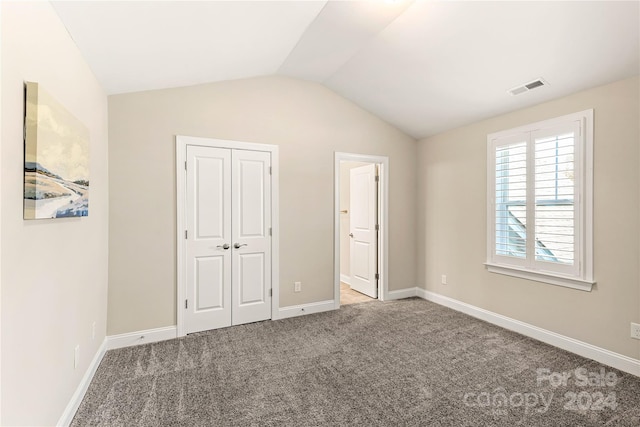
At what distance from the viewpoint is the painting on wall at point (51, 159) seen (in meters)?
1.48

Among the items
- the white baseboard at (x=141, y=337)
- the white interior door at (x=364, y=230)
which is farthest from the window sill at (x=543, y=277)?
the white baseboard at (x=141, y=337)

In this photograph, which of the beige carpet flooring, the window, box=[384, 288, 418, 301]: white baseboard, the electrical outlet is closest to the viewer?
the beige carpet flooring

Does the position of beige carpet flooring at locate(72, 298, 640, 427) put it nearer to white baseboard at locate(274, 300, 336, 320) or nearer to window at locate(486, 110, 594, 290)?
white baseboard at locate(274, 300, 336, 320)

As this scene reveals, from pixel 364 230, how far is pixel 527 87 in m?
2.81

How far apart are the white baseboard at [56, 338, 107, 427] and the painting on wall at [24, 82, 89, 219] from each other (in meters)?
1.23

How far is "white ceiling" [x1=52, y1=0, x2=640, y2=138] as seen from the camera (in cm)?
216

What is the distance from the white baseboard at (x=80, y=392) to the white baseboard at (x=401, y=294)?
137 inches

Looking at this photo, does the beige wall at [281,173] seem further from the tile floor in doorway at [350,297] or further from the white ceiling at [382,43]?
the tile floor in doorway at [350,297]

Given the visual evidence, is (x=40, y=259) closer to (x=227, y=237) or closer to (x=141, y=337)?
(x=141, y=337)

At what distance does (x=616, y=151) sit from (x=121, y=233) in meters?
4.61

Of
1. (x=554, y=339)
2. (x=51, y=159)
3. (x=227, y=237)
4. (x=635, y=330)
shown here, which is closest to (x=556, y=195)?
(x=635, y=330)

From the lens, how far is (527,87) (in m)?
3.05

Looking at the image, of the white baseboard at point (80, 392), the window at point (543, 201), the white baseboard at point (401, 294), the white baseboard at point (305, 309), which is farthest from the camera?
the white baseboard at point (401, 294)

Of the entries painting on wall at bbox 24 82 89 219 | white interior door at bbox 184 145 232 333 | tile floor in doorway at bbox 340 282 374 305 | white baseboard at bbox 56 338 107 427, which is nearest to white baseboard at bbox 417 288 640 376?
tile floor in doorway at bbox 340 282 374 305
